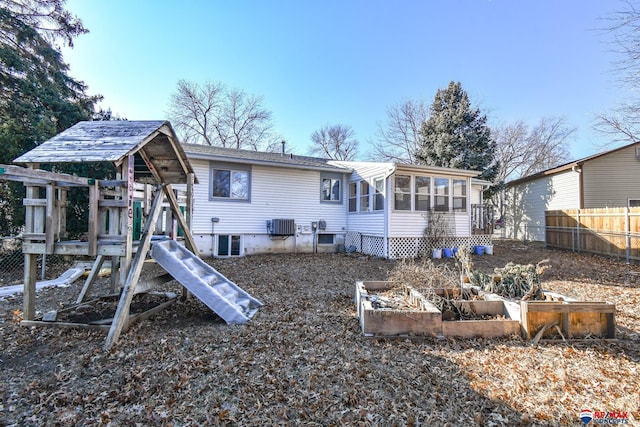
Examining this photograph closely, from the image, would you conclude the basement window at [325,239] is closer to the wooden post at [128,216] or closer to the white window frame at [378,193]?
the white window frame at [378,193]

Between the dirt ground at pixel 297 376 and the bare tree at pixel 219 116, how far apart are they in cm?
2390

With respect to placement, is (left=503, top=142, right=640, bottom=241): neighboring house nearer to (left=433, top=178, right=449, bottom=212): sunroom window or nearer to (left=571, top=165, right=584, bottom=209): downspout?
(left=571, top=165, right=584, bottom=209): downspout

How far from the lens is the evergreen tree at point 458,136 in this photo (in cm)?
1891

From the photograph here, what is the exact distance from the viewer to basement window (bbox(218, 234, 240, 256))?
1076 centimetres

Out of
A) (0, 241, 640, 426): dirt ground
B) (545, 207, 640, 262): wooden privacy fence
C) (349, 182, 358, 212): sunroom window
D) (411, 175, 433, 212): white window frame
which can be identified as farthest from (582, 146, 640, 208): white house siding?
(0, 241, 640, 426): dirt ground

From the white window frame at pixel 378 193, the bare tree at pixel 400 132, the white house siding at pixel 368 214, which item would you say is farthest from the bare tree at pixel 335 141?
the white window frame at pixel 378 193

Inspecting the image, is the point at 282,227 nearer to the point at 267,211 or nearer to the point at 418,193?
the point at 267,211

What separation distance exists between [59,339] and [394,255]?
30.2ft

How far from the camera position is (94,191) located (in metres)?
3.78

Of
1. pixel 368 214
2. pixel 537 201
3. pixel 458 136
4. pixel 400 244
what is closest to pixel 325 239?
pixel 368 214

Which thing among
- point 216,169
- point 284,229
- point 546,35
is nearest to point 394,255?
point 284,229

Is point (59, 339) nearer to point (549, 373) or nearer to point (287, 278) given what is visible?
point (287, 278)

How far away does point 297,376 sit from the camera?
2795mm

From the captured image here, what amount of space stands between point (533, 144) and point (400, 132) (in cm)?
1168
